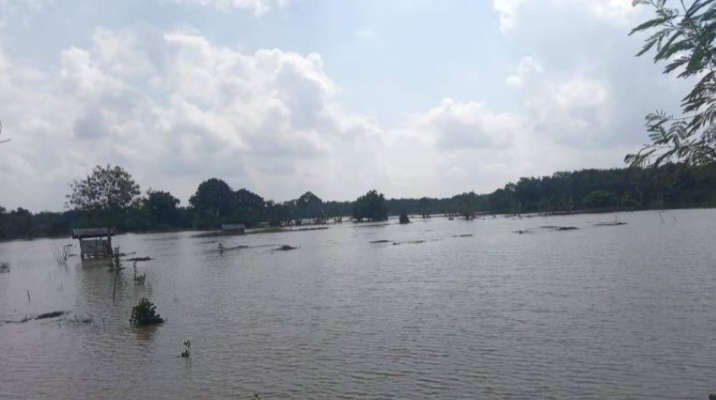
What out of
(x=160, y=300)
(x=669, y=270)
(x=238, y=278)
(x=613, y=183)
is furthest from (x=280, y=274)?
(x=613, y=183)

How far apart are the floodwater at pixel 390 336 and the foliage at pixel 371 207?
10812cm

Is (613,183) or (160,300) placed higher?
(613,183)

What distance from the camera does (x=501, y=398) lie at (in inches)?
428

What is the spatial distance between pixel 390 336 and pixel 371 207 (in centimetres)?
12543

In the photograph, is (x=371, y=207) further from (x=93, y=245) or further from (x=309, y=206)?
(x=93, y=245)

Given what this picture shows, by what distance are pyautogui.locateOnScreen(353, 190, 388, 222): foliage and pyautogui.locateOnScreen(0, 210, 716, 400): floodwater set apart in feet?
355

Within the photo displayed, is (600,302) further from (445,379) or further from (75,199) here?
(75,199)

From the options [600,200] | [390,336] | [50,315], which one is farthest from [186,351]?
[600,200]

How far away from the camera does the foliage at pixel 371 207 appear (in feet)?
462

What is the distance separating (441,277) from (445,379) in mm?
16941

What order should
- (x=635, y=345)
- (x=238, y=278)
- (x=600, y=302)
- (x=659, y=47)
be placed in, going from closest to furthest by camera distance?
(x=659, y=47) → (x=635, y=345) → (x=600, y=302) → (x=238, y=278)

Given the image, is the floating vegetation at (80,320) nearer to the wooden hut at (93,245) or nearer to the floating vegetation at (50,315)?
the floating vegetation at (50,315)

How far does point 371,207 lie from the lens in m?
142

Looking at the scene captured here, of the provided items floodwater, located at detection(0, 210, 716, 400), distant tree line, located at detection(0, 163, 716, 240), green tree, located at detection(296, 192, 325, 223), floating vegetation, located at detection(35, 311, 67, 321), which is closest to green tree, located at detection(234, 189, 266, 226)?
distant tree line, located at detection(0, 163, 716, 240)
